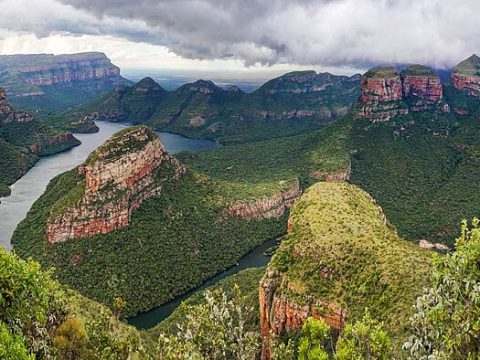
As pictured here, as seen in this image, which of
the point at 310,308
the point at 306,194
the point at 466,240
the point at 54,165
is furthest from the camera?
the point at 54,165

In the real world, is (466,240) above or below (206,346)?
above

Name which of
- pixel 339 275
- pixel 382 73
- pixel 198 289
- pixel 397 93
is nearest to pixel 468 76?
pixel 397 93

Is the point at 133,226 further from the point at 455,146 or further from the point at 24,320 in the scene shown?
the point at 455,146

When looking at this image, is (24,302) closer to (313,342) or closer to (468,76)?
(313,342)

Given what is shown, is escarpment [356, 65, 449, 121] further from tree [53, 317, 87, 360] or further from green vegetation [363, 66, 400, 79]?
tree [53, 317, 87, 360]

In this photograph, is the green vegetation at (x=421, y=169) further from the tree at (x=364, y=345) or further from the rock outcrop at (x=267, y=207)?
the tree at (x=364, y=345)

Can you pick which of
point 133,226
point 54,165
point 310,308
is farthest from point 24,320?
point 54,165

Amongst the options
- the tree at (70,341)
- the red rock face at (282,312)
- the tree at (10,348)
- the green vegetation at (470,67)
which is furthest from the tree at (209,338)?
the green vegetation at (470,67)
